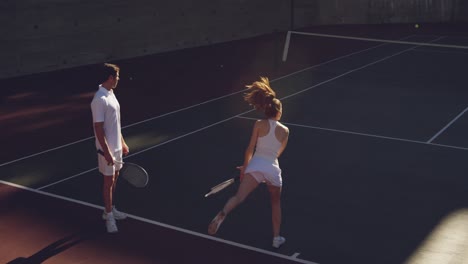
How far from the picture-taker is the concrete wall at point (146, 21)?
20.3m

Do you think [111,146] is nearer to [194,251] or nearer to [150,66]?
[194,251]

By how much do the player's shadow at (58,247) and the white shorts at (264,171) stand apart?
241 centimetres

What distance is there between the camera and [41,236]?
8938mm

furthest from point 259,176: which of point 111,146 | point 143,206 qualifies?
point 143,206

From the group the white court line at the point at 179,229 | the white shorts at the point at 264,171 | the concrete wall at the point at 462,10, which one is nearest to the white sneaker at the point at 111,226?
the white court line at the point at 179,229

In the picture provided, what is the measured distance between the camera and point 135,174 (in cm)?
880

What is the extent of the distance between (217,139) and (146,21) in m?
11.7

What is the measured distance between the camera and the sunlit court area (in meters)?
8.82

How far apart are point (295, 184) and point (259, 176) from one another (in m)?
3.22

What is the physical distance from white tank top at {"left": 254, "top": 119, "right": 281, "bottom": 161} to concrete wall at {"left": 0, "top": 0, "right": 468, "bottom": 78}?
540 inches

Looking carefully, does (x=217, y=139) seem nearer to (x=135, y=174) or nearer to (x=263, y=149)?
(x=135, y=174)

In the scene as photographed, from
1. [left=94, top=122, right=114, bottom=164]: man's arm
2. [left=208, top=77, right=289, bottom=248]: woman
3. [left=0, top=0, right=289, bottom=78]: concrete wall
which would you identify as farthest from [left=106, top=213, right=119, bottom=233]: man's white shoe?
[left=0, top=0, right=289, bottom=78]: concrete wall

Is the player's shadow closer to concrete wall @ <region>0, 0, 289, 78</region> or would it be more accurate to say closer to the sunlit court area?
the sunlit court area

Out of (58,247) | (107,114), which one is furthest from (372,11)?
(58,247)
